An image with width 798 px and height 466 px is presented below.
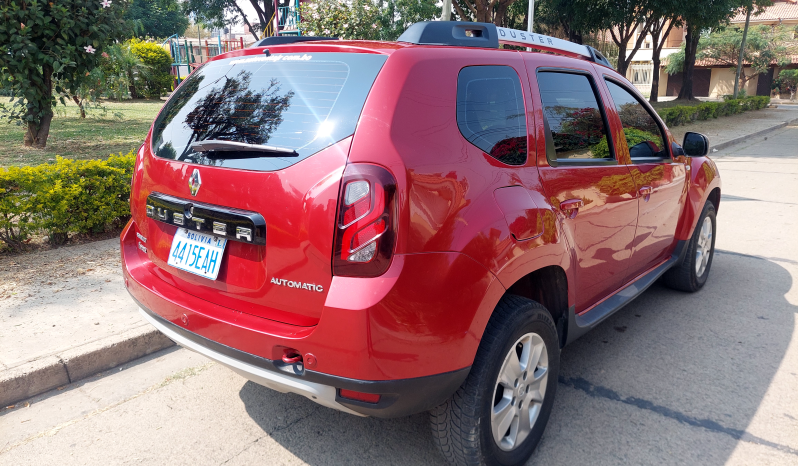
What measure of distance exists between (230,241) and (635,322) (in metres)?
3.16

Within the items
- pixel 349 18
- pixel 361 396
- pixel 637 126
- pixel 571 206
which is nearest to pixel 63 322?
pixel 361 396

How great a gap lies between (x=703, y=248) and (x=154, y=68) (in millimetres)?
23818

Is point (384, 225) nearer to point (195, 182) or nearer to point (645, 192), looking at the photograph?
point (195, 182)

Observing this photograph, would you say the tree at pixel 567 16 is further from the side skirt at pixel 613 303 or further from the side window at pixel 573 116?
the side window at pixel 573 116

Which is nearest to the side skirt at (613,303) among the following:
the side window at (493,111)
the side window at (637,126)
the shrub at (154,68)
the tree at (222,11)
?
the side window at (637,126)

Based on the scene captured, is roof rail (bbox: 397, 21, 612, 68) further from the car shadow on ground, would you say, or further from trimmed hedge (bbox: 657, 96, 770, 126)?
trimmed hedge (bbox: 657, 96, 770, 126)

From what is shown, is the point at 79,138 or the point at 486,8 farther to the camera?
the point at 486,8

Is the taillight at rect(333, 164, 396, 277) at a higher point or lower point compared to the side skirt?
higher

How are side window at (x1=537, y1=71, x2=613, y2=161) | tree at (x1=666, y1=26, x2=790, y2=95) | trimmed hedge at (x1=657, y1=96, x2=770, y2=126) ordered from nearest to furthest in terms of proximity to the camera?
side window at (x1=537, y1=71, x2=613, y2=161), trimmed hedge at (x1=657, y1=96, x2=770, y2=126), tree at (x1=666, y1=26, x2=790, y2=95)

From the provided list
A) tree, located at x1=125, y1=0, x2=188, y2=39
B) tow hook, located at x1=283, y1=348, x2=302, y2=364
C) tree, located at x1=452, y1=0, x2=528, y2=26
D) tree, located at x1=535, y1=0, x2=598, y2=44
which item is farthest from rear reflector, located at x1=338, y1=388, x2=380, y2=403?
tree, located at x1=125, y1=0, x2=188, y2=39

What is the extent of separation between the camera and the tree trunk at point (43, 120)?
29.2 feet

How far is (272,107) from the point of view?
95.7 inches

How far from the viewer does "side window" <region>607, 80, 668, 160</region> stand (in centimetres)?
362

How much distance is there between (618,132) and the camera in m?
3.49
